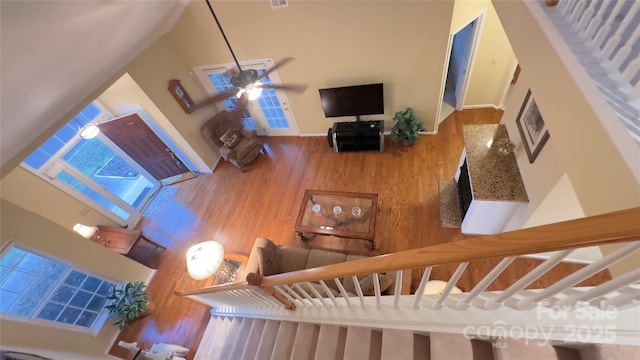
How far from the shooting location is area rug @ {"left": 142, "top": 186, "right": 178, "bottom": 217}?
495 centimetres

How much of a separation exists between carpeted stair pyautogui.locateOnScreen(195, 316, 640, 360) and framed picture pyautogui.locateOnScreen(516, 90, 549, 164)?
1.81m

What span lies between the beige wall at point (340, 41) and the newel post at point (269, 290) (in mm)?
3574

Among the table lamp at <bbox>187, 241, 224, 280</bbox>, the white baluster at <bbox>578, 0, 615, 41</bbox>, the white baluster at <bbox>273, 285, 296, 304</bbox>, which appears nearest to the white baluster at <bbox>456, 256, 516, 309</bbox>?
the white baluster at <bbox>273, 285, 296, 304</bbox>

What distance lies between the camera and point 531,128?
2.52m

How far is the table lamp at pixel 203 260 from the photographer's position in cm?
300

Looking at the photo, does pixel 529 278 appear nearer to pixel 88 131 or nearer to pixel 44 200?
pixel 88 131

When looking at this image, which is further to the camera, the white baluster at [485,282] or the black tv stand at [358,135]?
the black tv stand at [358,135]

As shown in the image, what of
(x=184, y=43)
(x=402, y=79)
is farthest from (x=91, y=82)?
(x=402, y=79)

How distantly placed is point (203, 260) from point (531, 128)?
370cm

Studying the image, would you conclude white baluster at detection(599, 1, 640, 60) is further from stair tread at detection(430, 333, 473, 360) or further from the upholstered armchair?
the upholstered armchair

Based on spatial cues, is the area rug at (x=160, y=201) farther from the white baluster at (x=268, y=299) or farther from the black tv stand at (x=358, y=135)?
the white baluster at (x=268, y=299)

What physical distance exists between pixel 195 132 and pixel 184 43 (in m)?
1.54

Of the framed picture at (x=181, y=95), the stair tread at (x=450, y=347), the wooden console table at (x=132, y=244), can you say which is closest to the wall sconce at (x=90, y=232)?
the wooden console table at (x=132, y=244)

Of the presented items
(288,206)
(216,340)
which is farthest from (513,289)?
(288,206)
